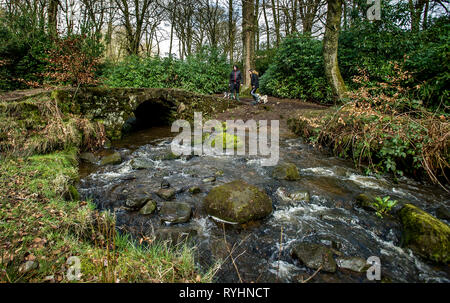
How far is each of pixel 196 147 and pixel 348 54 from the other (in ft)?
29.4

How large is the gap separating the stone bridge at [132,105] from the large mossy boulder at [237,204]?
607 centimetres

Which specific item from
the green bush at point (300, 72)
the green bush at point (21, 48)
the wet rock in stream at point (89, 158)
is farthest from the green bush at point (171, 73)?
the wet rock in stream at point (89, 158)

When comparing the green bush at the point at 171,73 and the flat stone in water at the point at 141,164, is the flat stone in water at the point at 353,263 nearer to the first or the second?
the flat stone in water at the point at 141,164

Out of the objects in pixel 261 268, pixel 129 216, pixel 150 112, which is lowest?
pixel 261 268

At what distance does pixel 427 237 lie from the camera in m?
2.61

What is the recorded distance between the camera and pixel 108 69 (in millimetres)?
13258

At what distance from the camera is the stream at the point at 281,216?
2457 mm

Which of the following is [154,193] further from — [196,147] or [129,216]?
[196,147]

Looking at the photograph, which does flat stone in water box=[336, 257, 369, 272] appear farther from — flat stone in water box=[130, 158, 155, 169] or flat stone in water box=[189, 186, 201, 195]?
flat stone in water box=[130, 158, 155, 169]

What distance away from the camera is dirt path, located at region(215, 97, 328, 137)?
9.88 meters

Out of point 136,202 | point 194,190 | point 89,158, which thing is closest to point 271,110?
point 194,190

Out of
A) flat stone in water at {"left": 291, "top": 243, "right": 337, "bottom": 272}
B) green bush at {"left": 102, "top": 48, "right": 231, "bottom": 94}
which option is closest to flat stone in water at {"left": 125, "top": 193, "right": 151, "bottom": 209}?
flat stone in water at {"left": 291, "top": 243, "right": 337, "bottom": 272}

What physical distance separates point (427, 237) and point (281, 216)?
5.91ft
